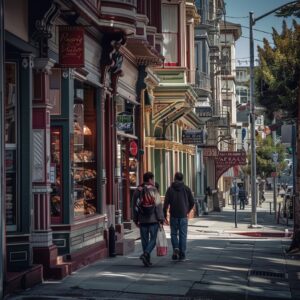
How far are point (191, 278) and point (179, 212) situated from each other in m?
2.89

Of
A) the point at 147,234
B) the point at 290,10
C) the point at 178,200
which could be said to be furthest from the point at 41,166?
the point at 290,10

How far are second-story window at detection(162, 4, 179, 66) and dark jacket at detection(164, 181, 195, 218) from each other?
14.2 m

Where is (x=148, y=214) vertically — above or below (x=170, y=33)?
below

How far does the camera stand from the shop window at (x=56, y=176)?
44.8 ft

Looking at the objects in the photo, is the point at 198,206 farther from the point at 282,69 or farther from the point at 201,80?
the point at 282,69

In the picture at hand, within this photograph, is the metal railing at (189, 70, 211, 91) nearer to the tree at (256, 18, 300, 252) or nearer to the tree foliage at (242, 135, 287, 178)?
the tree at (256, 18, 300, 252)

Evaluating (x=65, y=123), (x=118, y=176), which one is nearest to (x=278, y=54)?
(x=118, y=176)

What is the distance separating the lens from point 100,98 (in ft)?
54.5

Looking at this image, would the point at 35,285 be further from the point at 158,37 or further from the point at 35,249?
the point at 158,37

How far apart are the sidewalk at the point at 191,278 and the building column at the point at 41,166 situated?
646 millimetres

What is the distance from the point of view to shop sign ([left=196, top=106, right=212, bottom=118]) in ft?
126

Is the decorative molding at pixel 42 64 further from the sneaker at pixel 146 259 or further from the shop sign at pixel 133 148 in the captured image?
the shop sign at pixel 133 148

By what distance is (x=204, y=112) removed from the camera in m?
38.8

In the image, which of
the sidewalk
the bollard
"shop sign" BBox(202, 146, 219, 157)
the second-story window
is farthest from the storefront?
"shop sign" BBox(202, 146, 219, 157)
